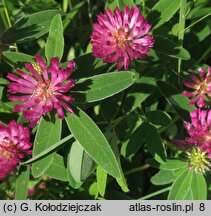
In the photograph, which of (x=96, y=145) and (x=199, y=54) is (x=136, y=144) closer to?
(x=96, y=145)

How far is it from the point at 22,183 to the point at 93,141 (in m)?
0.61

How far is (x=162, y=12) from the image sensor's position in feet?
6.51

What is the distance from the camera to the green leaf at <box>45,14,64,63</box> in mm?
1809

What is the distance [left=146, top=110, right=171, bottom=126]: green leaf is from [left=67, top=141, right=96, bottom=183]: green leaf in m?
0.43

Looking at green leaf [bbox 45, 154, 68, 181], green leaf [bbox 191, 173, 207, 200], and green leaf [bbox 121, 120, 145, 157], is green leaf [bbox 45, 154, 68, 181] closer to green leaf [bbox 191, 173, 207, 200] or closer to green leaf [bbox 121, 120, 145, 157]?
green leaf [bbox 121, 120, 145, 157]

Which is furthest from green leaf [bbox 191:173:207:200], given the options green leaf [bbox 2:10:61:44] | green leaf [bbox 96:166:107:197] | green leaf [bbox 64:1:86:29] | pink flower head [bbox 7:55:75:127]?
green leaf [bbox 64:1:86:29]

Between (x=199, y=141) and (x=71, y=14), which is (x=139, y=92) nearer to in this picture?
(x=199, y=141)

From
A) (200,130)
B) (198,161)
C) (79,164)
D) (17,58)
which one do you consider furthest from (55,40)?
(198,161)

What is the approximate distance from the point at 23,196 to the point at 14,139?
357 millimetres

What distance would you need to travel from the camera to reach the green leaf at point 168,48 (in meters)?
1.93

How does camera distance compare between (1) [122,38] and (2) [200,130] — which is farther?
(2) [200,130]

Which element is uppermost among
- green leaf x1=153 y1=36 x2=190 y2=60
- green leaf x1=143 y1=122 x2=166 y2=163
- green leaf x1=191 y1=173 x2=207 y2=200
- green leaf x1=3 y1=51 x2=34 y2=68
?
green leaf x1=153 y1=36 x2=190 y2=60

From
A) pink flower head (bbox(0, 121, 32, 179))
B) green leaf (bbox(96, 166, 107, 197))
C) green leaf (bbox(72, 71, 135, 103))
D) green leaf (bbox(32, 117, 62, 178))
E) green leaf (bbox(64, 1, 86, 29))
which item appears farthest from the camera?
green leaf (bbox(64, 1, 86, 29))

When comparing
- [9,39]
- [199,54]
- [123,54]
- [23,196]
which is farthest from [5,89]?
[199,54]
